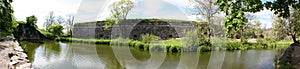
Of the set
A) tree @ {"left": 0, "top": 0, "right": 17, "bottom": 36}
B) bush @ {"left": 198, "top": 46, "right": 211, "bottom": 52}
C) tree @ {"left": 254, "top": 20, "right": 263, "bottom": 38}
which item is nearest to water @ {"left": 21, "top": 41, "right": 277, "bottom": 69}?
bush @ {"left": 198, "top": 46, "right": 211, "bottom": 52}

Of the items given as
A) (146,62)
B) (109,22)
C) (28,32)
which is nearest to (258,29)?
(109,22)

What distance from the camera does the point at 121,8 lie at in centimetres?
3272

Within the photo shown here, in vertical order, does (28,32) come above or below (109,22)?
below

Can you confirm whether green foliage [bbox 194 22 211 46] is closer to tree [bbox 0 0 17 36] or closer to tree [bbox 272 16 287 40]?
tree [bbox 272 16 287 40]

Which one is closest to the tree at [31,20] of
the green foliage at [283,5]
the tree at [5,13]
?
the tree at [5,13]

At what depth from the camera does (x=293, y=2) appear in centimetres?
931

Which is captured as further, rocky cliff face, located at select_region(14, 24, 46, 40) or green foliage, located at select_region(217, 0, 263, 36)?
rocky cliff face, located at select_region(14, 24, 46, 40)

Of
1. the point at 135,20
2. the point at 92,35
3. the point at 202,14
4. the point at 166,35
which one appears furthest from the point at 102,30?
the point at 202,14

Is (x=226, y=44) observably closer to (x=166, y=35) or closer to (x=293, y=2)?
(x=166, y=35)

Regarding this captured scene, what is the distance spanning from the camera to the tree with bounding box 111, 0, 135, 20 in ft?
106

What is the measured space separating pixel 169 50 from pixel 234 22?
33.6 feet

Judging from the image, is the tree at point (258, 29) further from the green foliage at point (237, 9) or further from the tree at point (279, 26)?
the green foliage at point (237, 9)

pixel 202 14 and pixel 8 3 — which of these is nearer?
pixel 8 3

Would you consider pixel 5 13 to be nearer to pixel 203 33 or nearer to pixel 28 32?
pixel 203 33
